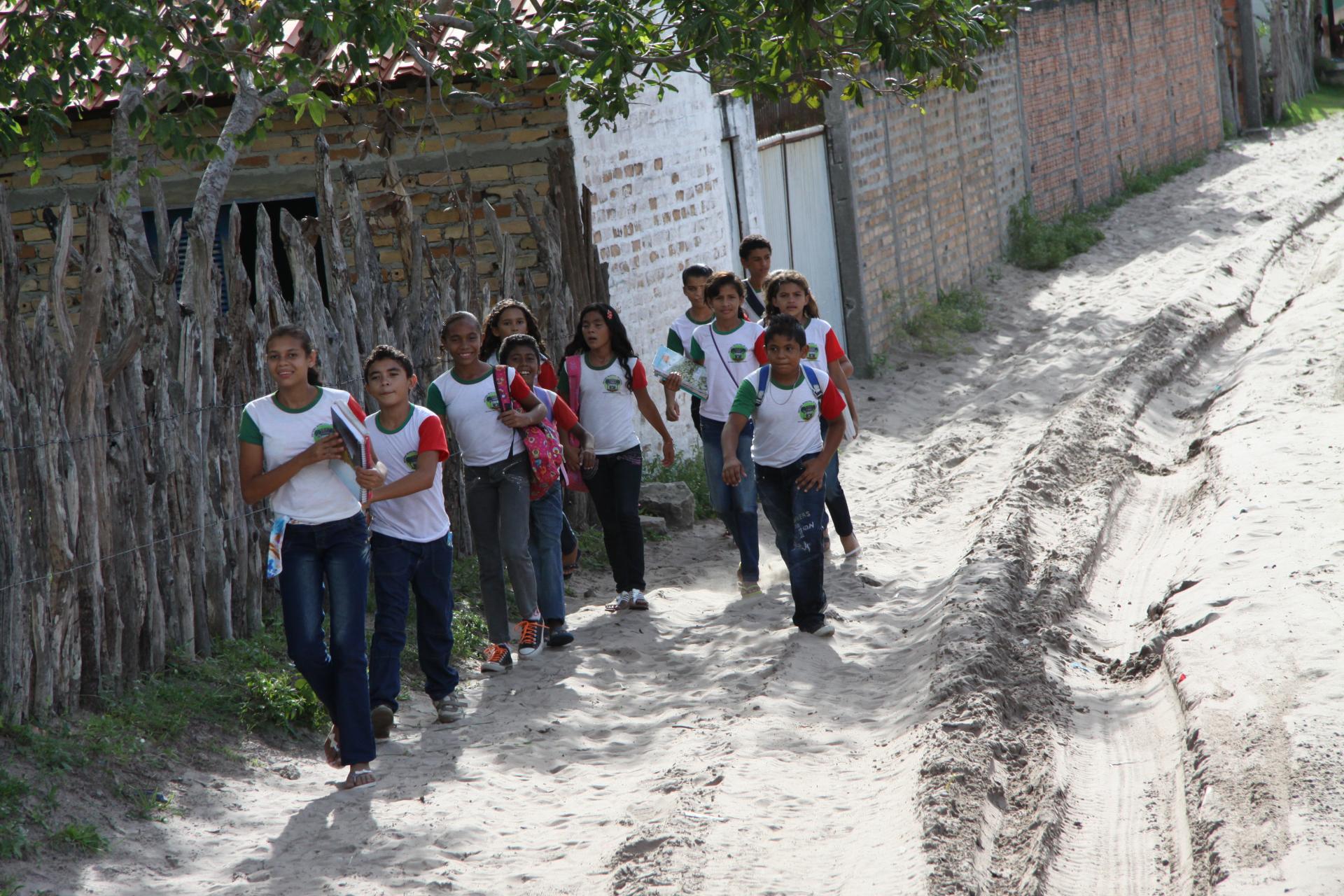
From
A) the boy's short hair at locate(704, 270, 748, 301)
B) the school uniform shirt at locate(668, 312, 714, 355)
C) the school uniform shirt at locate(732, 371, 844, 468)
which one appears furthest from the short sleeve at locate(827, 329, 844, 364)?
the school uniform shirt at locate(732, 371, 844, 468)

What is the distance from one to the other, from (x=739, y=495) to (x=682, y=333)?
1010 millimetres

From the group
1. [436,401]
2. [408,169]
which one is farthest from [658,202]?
[436,401]

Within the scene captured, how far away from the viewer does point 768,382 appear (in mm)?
6238

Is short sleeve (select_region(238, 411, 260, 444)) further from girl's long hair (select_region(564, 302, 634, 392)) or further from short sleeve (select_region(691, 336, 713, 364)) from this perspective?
short sleeve (select_region(691, 336, 713, 364))

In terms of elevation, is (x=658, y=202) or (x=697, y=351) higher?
(x=658, y=202)

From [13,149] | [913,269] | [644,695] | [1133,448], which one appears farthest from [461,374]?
[913,269]

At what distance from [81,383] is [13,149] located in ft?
13.1

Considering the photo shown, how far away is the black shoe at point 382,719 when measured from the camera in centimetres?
530

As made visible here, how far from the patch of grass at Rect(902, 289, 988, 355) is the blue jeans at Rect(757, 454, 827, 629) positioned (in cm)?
736

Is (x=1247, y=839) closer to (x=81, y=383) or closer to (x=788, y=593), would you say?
(x=788, y=593)

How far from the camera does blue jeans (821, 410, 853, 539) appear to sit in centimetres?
717

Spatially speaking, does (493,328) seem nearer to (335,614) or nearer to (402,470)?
(402,470)

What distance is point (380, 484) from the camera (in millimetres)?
4848

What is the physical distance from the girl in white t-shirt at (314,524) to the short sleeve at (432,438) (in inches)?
14.4
